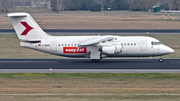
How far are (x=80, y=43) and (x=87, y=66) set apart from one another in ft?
11.1

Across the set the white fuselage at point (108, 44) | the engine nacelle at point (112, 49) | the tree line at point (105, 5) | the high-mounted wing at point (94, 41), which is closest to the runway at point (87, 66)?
the white fuselage at point (108, 44)

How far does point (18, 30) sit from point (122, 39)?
12.0 meters

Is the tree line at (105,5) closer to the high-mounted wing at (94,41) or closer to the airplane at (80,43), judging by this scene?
the airplane at (80,43)

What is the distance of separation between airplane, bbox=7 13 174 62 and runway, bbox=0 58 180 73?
1053 mm

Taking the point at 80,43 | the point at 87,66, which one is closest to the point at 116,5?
the point at 80,43

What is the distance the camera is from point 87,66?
3166 cm

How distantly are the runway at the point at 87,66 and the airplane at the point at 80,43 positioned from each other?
105 centimetres

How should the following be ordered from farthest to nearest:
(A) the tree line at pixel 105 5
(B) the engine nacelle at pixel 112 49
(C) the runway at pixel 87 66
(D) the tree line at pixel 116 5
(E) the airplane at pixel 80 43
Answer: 1. (D) the tree line at pixel 116 5
2. (A) the tree line at pixel 105 5
3. (E) the airplane at pixel 80 43
4. (B) the engine nacelle at pixel 112 49
5. (C) the runway at pixel 87 66

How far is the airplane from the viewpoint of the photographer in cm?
3378

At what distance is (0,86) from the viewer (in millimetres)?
23188

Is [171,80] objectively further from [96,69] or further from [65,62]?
[65,62]

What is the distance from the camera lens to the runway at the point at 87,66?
2897cm

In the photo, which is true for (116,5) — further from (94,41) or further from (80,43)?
(94,41)

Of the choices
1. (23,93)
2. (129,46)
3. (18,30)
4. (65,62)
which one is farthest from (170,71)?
(18,30)
